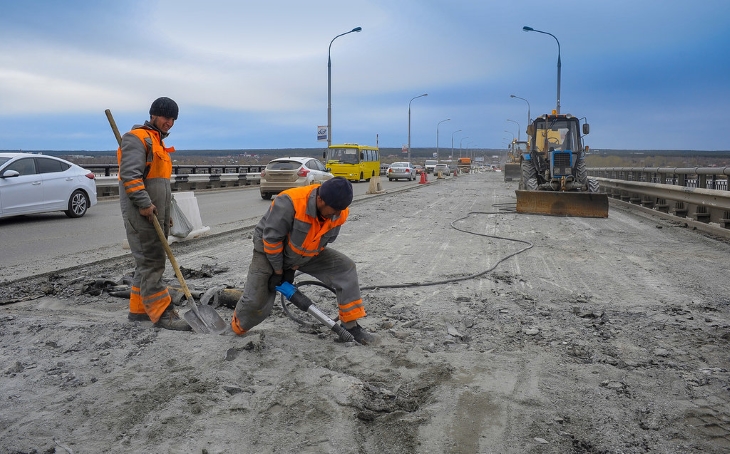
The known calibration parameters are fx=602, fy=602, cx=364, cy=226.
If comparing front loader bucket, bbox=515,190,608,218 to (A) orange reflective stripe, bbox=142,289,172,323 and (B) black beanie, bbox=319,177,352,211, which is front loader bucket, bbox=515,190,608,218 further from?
(B) black beanie, bbox=319,177,352,211

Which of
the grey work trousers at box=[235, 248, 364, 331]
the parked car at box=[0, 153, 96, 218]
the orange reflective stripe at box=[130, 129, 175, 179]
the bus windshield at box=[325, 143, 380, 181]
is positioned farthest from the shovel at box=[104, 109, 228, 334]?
the bus windshield at box=[325, 143, 380, 181]

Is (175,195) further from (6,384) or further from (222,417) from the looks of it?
(222,417)

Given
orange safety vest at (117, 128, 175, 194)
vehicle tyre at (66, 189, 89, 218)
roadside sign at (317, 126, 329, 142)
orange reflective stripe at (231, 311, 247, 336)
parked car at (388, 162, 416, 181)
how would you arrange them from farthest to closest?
parked car at (388, 162, 416, 181) < roadside sign at (317, 126, 329, 142) < vehicle tyre at (66, 189, 89, 218) < orange safety vest at (117, 128, 175, 194) < orange reflective stripe at (231, 311, 247, 336)

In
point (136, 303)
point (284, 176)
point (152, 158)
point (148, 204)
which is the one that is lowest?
point (136, 303)

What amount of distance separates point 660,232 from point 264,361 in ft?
32.5

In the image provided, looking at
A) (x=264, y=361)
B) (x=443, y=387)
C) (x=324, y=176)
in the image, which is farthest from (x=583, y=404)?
(x=324, y=176)

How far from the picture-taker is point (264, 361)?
4.15 m

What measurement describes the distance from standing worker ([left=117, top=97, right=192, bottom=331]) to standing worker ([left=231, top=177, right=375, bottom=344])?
0.85m

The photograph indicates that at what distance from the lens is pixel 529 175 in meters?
19.0

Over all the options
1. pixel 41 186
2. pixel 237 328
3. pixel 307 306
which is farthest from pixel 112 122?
pixel 41 186

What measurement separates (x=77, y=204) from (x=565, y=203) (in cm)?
1188

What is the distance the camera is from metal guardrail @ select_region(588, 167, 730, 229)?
37.3ft

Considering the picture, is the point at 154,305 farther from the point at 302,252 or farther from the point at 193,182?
the point at 193,182

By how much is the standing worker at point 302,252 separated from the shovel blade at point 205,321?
0.26 m
